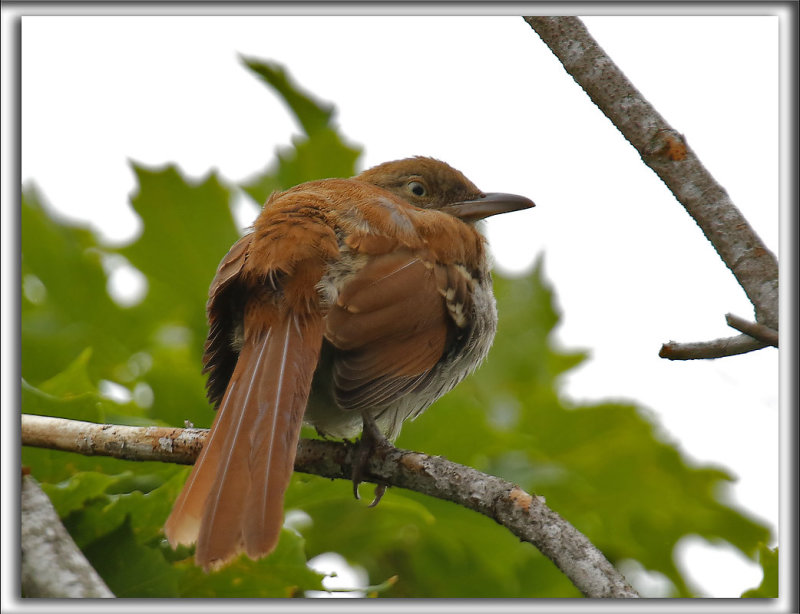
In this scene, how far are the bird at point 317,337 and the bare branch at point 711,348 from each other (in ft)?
4.22

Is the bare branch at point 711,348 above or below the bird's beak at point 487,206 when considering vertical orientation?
below

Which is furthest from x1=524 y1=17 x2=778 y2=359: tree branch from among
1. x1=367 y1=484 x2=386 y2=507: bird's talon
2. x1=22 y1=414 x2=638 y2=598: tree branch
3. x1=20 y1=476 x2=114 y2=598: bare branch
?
x1=20 y1=476 x2=114 y2=598: bare branch

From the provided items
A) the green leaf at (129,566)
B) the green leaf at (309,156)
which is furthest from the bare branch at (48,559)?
the green leaf at (309,156)

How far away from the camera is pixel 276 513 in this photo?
321 cm

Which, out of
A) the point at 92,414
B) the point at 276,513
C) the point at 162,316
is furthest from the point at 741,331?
the point at 162,316

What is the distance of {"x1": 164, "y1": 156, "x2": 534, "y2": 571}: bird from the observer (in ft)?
10.7

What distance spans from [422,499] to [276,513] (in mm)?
1341

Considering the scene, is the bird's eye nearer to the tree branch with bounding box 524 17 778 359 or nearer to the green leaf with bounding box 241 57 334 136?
the green leaf with bounding box 241 57 334 136

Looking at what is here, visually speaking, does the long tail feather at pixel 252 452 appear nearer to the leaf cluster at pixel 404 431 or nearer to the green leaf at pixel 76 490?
the green leaf at pixel 76 490

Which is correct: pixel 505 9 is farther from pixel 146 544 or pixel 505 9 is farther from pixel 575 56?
pixel 146 544

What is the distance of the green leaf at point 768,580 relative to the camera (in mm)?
3375

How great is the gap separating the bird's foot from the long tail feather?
1.20 ft

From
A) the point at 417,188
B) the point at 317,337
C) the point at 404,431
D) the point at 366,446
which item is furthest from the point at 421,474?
the point at 417,188

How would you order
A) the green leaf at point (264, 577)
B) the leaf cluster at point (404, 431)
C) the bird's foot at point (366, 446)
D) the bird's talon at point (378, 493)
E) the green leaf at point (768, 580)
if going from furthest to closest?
the leaf cluster at point (404, 431)
the bird's talon at point (378, 493)
the bird's foot at point (366, 446)
the green leaf at point (264, 577)
the green leaf at point (768, 580)
